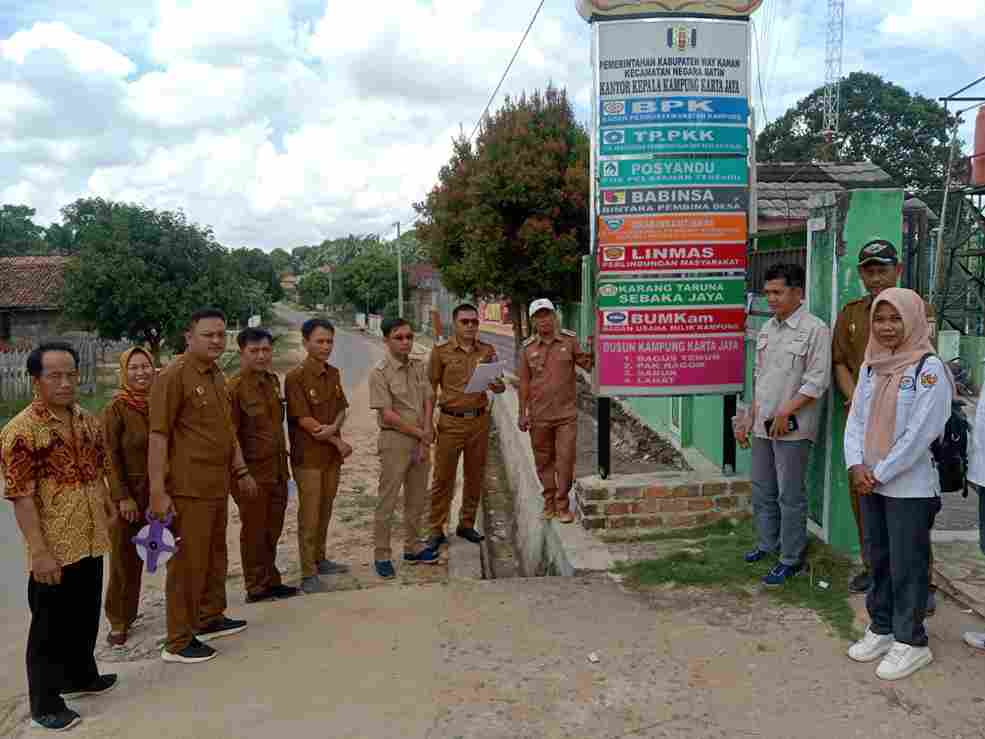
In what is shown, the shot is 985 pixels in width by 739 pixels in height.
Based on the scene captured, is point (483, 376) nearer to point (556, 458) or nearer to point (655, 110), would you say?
point (556, 458)

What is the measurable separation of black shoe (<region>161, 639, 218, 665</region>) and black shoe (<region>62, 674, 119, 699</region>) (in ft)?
1.00

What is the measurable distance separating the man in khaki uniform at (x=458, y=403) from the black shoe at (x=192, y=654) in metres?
2.49

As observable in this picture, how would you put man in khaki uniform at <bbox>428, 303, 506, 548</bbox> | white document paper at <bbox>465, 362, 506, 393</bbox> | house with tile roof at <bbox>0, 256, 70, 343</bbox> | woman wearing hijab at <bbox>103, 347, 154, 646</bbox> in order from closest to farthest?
woman wearing hijab at <bbox>103, 347, 154, 646</bbox> < white document paper at <bbox>465, 362, 506, 393</bbox> < man in khaki uniform at <bbox>428, 303, 506, 548</bbox> < house with tile roof at <bbox>0, 256, 70, 343</bbox>

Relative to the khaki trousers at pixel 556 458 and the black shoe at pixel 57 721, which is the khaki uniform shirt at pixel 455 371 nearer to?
the khaki trousers at pixel 556 458

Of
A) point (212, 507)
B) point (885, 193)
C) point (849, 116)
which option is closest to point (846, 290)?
point (885, 193)

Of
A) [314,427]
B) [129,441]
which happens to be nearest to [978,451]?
[314,427]

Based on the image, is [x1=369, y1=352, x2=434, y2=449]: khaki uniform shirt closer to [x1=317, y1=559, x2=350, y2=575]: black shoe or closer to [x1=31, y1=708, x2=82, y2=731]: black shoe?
[x1=317, y1=559, x2=350, y2=575]: black shoe

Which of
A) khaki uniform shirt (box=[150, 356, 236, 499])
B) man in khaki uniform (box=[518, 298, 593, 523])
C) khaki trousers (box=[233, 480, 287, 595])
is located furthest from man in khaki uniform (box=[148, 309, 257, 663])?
man in khaki uniform (box=[518, 298, 593, 523])

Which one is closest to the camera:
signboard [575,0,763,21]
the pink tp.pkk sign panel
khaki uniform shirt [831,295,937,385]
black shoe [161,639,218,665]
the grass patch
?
black shoe [161,639,218,665]

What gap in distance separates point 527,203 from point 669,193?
35.2 ft

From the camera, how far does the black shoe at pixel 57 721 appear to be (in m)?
3.21

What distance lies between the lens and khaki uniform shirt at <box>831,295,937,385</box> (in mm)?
4125

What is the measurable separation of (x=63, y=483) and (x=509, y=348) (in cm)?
2733

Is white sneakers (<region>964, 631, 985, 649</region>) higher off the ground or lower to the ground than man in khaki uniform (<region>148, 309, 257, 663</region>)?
lower
